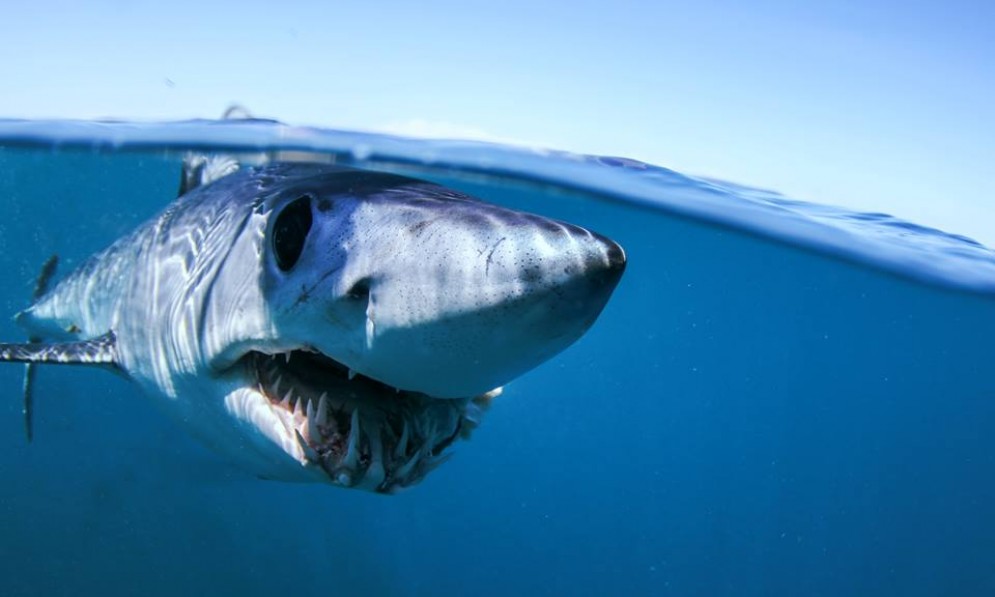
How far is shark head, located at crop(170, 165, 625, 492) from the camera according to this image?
143 cm

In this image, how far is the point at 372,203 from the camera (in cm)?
184

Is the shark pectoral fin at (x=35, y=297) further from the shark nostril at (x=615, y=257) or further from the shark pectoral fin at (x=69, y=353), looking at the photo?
the shark nostril at (x=615, y=257)

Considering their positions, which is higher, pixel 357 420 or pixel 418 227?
pixel 418 227

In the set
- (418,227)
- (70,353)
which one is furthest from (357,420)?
(70,353)

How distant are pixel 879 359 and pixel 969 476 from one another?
16.0 meters

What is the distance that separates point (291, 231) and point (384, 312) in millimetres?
562

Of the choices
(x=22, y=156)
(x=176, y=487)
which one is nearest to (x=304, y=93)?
(x=176, y=487)

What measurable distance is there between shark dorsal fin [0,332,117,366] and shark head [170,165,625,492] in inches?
43.2

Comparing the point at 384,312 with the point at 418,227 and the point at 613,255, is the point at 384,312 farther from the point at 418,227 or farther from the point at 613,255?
the point at 613,255

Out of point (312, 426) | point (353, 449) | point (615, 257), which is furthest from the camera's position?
point (312, 426)

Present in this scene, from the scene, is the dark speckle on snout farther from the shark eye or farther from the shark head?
A: the shark eye

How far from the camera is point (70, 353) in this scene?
3.10 meters

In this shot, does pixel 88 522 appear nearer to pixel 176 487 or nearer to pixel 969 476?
pixel 176 487

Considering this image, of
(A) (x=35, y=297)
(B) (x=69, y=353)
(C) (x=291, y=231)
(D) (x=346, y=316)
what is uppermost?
(C) (x=291, y=231)
